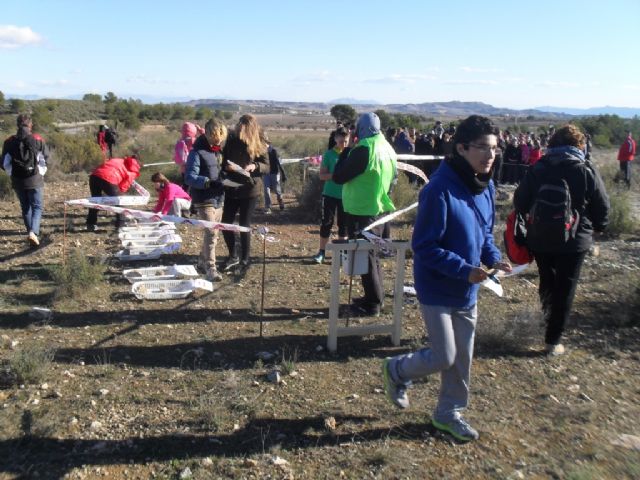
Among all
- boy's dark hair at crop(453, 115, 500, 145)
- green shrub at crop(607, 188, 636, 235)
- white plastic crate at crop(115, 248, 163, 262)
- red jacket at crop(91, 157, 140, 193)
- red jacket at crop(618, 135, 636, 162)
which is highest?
boy's dark hair at crop(453, 115, 500, 145)

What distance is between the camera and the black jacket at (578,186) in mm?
4828

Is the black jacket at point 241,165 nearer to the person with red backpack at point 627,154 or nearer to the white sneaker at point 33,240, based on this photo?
the white sneaker at point 33,240

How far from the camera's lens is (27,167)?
8.09 meters

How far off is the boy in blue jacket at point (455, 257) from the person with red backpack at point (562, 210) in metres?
1.26

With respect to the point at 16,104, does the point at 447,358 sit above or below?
below

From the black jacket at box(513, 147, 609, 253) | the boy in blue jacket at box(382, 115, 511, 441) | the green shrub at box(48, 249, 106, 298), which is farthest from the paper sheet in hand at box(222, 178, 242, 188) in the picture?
the boy in blue jacket at box(382, 115, 511, 441)

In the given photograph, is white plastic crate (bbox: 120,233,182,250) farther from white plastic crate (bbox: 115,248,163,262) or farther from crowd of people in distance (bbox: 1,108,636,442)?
crowd of people in distance (bbox: 1,108,636,442)

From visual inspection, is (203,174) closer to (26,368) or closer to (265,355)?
(265,355)

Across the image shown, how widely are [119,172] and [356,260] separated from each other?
5.57 metres

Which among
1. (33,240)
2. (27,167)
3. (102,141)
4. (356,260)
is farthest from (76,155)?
(356,260)

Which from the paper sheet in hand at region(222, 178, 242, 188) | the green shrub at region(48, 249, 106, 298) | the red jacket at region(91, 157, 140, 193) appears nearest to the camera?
the green shrub at region(48, 249, 106, 298)

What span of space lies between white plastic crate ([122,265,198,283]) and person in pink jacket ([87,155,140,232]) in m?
2.46

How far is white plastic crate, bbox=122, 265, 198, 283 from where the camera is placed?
689 centimetres

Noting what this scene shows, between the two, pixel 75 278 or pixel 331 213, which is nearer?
pixel 75 278
